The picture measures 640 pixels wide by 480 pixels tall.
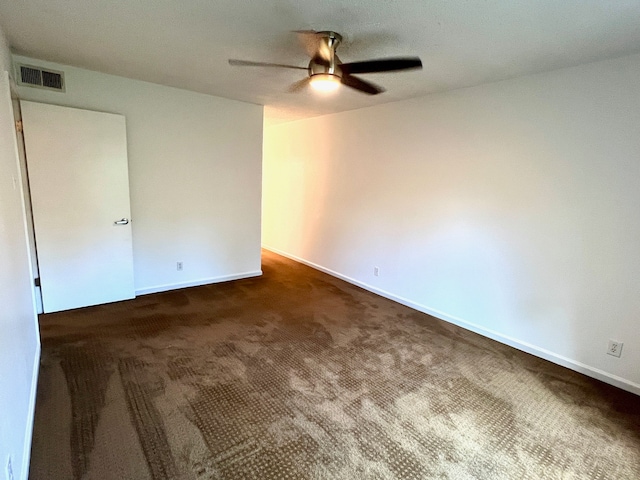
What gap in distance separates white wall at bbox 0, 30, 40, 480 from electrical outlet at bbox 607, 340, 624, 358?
11.7 feet

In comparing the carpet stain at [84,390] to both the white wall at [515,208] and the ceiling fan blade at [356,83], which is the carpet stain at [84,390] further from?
the white wall at [515,208]

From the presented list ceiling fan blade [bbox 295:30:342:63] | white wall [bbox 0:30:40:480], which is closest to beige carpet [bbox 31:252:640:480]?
white wall [bbox 0:30:40:480]

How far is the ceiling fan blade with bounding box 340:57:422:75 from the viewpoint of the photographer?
6.32 feet

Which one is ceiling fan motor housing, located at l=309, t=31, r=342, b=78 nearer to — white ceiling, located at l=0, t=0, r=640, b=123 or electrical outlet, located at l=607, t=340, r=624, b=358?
white ceiling, located at l=0, t=0, r=640, b=123

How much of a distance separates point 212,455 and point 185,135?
3.33m

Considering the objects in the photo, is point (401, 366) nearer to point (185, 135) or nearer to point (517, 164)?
point (517, 164)

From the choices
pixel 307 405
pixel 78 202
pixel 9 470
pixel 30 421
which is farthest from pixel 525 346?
pixel 78 202

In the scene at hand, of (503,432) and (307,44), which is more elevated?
(307,44)

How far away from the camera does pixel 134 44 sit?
2451 mm

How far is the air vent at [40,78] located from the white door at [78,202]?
0.62 ft

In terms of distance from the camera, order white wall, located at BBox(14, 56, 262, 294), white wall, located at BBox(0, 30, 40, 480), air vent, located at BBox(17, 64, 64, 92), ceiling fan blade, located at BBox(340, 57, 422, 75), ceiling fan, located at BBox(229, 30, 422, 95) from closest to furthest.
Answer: white wall, located at BBox(0, 30, 40, 480) → ceiling fan blade, located at BBox(340, 57, 422, 75) → ceiling fan, located at BBox(229, 30, 422, 95) → air vent, located at BBox(17, 64, 64, 92) → white wall, located at BBox(14, 56, 262, 294)

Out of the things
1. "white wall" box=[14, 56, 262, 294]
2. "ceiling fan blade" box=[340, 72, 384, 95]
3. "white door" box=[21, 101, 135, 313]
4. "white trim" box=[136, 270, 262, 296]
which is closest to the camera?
"ceiling fan blade" box=[340, 72, 384, 95]

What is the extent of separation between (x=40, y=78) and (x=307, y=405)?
3.56 meters

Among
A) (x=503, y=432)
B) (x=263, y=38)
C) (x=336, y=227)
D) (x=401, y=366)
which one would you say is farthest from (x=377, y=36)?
(x=336, y=227)
